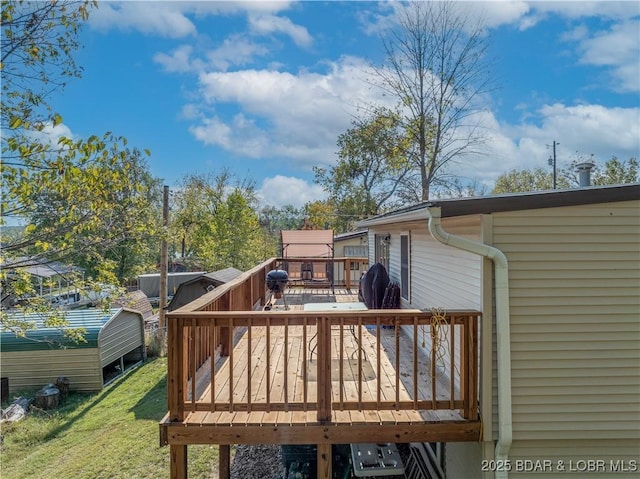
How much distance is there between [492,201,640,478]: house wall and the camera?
137 inches

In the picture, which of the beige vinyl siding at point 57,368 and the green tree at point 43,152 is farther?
the beige vinyl siding at point 57,368

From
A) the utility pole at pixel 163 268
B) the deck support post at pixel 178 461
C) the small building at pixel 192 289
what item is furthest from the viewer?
the utility pole at pixel 163 268

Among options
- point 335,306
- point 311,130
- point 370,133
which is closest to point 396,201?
point 370,133

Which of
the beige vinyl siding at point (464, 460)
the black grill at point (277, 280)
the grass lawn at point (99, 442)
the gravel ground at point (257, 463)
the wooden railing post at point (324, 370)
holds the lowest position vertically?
the grass lawn at point (99, 442)

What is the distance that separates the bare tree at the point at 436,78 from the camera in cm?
1462

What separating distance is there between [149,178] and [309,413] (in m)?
31.4

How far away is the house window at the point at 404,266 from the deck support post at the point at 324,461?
3632 millimetres

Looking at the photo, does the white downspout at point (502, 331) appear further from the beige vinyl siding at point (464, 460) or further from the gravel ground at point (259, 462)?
the gravel ground at point (259, 462)

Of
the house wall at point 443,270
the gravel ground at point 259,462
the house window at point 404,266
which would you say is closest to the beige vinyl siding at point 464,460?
the gravel ground at point 259,462

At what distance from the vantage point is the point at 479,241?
3.51 metres

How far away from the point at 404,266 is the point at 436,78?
41.1 feet

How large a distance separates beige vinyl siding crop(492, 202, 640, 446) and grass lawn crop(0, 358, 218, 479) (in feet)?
17.6

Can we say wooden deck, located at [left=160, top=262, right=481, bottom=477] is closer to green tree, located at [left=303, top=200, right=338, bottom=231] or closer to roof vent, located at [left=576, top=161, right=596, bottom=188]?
roof vent, located at [left=576, top=161, right=596, bottom=188]

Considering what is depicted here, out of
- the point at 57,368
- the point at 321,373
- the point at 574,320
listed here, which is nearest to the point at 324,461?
the point at 321,373
